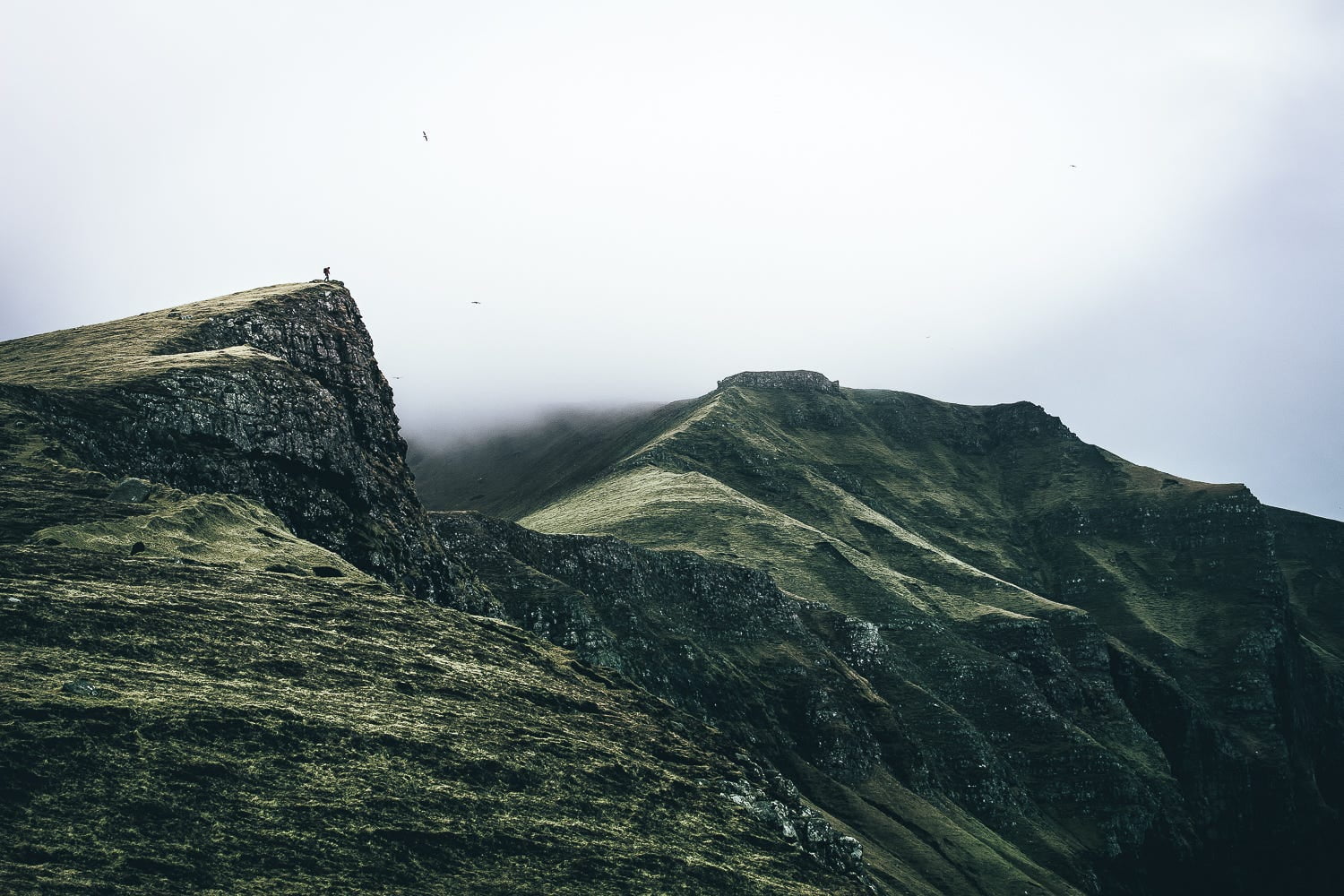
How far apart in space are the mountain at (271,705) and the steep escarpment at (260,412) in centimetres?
43

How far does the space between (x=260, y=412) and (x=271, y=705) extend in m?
62.2

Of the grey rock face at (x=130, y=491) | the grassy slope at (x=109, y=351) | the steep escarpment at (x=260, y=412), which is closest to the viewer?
the grey rock face at (x=130, y=491)

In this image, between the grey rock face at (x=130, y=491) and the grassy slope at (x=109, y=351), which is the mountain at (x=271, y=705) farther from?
the grassy slope at (x=109, y=351)

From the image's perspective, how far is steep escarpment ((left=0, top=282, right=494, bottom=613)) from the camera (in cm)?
10369

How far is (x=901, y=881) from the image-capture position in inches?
5969

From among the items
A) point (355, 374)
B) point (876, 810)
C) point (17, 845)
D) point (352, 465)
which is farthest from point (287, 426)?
point (876, 810)

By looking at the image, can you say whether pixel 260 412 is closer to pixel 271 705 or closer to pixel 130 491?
pixel 130 491

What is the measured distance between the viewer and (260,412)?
4584 inches

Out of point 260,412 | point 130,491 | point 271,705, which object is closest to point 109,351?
point 260,412

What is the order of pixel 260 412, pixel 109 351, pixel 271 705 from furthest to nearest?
pixel 109 351, pixel 260 412, pixel 271 705

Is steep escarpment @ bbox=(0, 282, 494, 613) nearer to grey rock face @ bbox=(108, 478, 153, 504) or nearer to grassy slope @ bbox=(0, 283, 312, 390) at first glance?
grassy slope @ bbox=(0, 283, 312, 390)

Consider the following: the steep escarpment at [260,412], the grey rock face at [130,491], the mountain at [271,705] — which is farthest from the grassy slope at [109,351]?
the grey rock face at [130,491]

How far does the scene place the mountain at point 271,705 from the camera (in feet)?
164

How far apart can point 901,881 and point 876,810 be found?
26.9 meters
